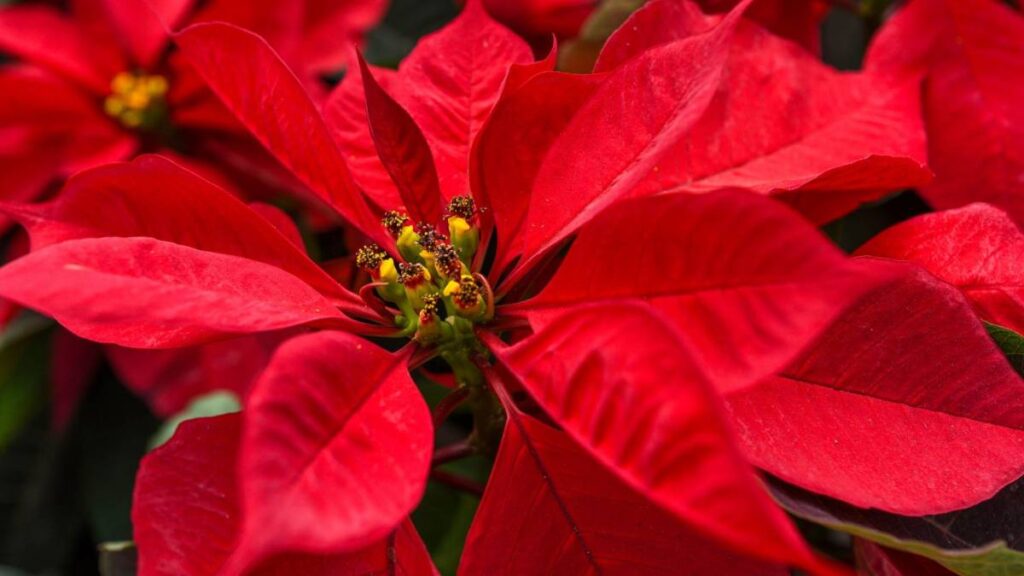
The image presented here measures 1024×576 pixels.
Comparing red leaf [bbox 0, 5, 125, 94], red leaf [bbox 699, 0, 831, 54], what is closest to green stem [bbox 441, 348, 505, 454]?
red leaf [bbox 699, 0, 831, 54]

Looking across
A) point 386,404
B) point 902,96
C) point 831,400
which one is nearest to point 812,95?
point 902,96

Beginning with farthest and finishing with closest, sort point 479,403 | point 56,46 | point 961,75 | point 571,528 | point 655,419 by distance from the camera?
point 56,46 → point 961,75 → point 479,403 → point 571,528 → point 655,419

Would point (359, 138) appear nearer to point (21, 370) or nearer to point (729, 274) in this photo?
point (729, 274)

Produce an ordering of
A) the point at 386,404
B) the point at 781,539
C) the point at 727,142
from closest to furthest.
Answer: the point at 781,539, the point at 386,404, the point at 727,142

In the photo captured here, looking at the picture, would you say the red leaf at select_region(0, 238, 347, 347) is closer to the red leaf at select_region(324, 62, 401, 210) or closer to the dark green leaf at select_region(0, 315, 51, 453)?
the red leaf at select_region(324, 62, 401, 210)

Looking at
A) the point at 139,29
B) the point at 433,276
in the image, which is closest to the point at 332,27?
the point at 139,29

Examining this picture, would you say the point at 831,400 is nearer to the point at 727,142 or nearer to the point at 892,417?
the point at 892,417

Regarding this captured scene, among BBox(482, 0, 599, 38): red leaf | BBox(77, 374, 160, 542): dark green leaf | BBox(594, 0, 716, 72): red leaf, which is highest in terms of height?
BBox(594, 0, 716, 72): red leaf
